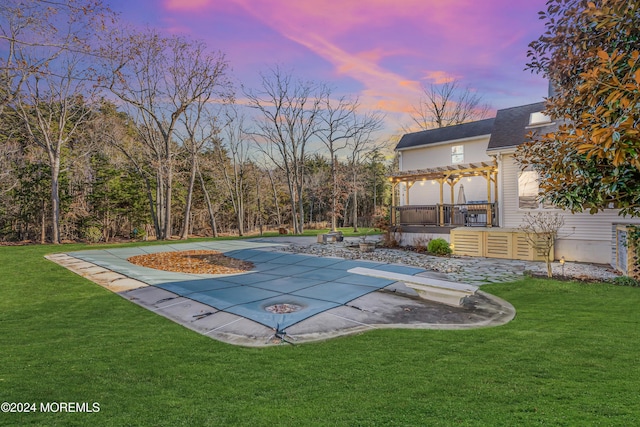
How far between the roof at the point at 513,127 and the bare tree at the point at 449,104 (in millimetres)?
16060

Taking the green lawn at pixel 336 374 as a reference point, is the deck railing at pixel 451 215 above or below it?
above

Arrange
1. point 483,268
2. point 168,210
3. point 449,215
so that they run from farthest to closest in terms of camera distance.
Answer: point 168,210 → point 449,215 → point 483,268

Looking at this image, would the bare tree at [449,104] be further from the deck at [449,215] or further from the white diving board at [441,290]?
the white diving board at [441,290]

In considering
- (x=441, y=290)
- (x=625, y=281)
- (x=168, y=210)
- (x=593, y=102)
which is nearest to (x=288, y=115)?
(x=168, y=210)

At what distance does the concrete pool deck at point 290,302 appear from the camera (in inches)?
185

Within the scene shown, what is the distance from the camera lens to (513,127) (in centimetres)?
1312

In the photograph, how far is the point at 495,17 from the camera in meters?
9.20

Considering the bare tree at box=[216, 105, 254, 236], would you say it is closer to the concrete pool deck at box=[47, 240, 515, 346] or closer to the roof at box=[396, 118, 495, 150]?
the roof at box=[396, 118, 495, 150]

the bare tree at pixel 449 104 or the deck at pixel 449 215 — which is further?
the bare tree at pixel 449 104

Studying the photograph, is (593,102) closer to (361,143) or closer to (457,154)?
(457,154)

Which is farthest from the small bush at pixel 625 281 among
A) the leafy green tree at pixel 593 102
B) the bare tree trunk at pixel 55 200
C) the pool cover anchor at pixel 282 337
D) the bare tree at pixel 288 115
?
the bare tree trunk at pixel 55 200

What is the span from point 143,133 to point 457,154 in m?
19.2

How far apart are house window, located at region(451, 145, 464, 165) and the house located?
1.3 inches

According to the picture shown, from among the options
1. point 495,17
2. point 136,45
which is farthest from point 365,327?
point 136,45
